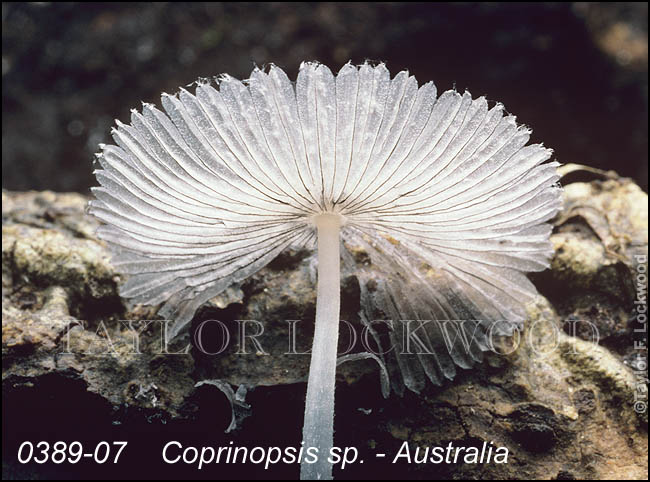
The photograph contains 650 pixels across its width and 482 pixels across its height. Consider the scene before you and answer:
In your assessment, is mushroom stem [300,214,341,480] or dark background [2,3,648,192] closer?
mushroom stem [300,214,341,480]

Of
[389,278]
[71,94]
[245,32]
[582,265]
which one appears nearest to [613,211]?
[582,265]

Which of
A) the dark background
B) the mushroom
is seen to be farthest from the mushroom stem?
the dark background

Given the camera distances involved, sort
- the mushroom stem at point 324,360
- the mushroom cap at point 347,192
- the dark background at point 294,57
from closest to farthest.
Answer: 1. the mushroom cap at point 347,192
2. the mushroom stem at point 324,360
3. the dark background at point 294,57

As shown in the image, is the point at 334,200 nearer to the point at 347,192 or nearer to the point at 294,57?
the point at 347,192

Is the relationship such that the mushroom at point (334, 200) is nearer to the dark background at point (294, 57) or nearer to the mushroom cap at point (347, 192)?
the mushroom cap at point (347, 192)

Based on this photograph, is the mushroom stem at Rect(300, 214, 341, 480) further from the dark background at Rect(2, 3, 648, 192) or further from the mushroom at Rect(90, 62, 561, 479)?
the dark background at Rect(2, 3, 648, 192)

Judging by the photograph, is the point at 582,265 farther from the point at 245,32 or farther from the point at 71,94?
the point at 71,94

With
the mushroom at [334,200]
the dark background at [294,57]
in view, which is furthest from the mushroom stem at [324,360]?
the dark background at [294,57]
